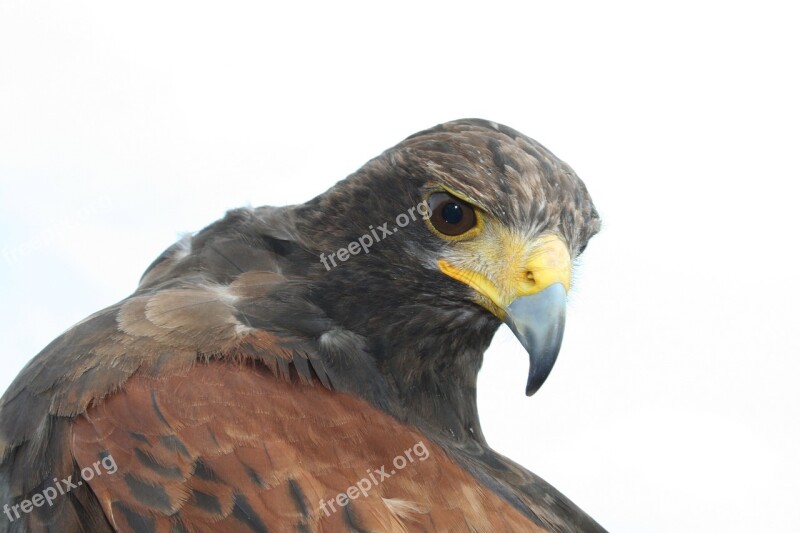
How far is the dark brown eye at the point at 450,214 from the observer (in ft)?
13.1

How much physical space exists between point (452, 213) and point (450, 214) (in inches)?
0.4

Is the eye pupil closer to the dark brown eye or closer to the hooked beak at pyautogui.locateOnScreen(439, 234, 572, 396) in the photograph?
the dark brown eye

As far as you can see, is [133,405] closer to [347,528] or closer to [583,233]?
[347,528]

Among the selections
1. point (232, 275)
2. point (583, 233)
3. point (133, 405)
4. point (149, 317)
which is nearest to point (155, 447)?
point (133, 405)

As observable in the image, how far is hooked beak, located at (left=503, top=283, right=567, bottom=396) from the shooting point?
359cm

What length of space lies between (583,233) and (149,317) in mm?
2073

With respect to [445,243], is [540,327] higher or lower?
lower

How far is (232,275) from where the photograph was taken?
4.41 meters

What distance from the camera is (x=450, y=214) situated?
402cm

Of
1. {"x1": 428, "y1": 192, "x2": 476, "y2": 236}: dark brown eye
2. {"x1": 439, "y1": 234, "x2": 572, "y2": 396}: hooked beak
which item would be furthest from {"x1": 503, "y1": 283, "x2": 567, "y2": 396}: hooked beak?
{"x1": 428, "y1": 192, "x2": 476, "y2": 236}: dark brown eye

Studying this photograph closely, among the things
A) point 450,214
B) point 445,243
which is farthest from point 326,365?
point 450,214

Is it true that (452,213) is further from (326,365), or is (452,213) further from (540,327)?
(326,365)

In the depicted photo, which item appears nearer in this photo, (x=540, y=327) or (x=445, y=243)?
(x=540, y=327)

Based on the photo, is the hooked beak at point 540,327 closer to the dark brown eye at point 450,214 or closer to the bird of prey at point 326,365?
the bird of prey at point 326,365
